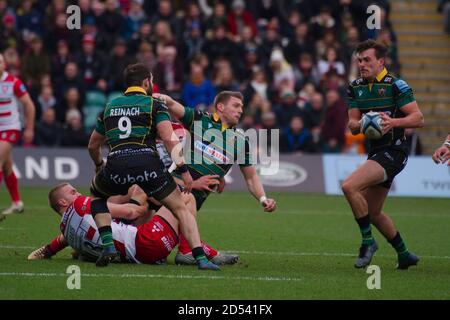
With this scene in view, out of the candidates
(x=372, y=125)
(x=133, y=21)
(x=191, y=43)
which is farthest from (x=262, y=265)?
(x=133, y=21)

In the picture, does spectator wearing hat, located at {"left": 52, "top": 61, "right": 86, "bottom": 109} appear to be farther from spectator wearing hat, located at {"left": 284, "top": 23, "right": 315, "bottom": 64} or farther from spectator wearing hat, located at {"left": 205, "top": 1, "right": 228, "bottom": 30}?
spectator wearing hat, located at {"left": 284, "top": 23, "right": 315, "bottom": 64}

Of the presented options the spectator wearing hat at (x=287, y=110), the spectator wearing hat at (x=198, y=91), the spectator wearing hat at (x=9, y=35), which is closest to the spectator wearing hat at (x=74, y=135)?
the spectator wearing hat at (x=198, y=91)

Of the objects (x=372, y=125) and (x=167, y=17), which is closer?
(x=372, y=125)

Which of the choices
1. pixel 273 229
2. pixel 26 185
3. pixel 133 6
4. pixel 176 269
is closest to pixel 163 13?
pixel 133 6

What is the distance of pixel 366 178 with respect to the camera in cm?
1062

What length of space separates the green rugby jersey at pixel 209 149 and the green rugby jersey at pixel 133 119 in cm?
116

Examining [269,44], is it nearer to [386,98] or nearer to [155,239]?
[386,98]

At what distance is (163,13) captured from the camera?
25.0 meters

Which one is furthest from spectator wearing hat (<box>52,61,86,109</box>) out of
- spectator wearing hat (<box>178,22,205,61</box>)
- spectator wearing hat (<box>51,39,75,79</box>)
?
spectator wearing hat (<box>178,22,205,61</box>)

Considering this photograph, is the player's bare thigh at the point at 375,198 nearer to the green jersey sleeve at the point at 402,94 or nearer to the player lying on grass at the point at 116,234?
the green jersey sleeve at the point at 402,94

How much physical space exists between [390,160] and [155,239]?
2530 millimetres

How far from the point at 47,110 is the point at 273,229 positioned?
29.6 ft

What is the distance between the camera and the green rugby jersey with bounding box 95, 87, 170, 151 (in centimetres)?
995

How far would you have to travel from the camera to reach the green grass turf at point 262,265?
888 cm
